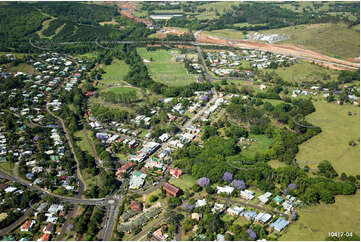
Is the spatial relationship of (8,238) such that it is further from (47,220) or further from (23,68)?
(23,68)

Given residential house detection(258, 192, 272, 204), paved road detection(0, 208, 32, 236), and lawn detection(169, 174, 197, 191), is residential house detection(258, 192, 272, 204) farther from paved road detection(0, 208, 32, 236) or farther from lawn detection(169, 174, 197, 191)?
paved road detection(0, 208, 32, 236)

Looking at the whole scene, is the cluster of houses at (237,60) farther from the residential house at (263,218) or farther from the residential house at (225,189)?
the residential house at (263,218)

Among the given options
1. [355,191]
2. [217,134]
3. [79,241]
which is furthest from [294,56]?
[79,241]

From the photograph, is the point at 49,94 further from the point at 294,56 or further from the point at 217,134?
the point at 294,56

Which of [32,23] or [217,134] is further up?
[32,23]

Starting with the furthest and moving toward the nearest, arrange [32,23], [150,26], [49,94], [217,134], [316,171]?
[150,26]
[32,23]
[49,94]
[217,134]
[316,171]

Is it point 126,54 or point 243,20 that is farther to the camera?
point 243,20

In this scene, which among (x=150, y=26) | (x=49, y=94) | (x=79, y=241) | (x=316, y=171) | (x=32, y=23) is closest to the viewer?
(x=79, y=241)
